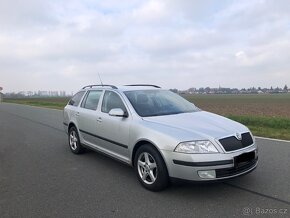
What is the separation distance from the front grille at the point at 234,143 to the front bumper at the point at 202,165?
72 mm

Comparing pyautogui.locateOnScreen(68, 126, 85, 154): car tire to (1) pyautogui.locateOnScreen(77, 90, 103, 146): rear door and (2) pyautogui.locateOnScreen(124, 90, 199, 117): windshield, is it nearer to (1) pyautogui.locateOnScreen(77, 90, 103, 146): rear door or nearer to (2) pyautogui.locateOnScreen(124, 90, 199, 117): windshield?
(1) pyautogui.locateOnScreen(77, 90, 103, 146): rear door

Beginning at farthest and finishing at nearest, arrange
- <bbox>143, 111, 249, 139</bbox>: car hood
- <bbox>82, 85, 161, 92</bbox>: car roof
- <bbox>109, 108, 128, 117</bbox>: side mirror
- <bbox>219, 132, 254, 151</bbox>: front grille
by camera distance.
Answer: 1. <bbox>82, 85, 161, 92</bbox>: car roof
2. <bbox>109, 108, 128, 117</bbox>: side mirror
3. <bbox>143, 111, 249, 139</bbox>: car hood
4. <bbox>219, 132, 254, 151</bbox>: front grille

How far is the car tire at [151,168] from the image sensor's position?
178 inches

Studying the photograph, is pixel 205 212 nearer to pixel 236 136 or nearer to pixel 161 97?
pixel 236 136

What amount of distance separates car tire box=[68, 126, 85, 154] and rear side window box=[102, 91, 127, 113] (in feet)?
4.84

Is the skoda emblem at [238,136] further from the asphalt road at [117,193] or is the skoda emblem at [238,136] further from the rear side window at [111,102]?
the rear side window at [111,102]

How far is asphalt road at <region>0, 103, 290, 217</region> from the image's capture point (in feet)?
13.1

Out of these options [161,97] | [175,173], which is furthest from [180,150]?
[161,97]

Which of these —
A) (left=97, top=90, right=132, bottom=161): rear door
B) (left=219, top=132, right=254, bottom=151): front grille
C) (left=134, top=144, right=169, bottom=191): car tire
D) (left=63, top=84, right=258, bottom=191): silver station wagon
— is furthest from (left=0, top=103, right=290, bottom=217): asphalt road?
(left=219, top=132, right=254, bottom=151): front grille

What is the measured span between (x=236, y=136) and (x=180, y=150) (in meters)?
0.86

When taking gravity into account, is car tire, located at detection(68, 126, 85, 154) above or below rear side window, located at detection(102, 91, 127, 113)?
below

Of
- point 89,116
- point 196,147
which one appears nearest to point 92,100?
point 89,116

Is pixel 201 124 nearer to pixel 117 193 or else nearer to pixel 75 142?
pixel 117 193

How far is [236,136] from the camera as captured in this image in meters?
4.50
